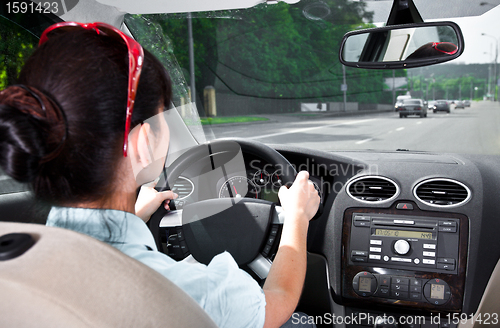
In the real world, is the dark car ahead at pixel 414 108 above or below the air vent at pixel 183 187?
above

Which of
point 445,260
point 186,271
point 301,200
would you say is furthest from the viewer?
point 445,260

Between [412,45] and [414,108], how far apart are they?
90.7 inches

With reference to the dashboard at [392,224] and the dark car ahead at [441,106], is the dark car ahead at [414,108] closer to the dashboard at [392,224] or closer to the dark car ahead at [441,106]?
the dark car ahead at [441,106]

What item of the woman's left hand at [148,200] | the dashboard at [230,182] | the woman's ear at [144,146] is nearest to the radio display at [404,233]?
the dashboard at [230,182]

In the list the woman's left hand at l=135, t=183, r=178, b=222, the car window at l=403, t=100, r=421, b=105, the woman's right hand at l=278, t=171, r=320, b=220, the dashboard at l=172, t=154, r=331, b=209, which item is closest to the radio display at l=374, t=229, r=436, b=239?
the dashboard at l=172, t=154, r=331, b=209

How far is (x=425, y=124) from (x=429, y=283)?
11.7ft

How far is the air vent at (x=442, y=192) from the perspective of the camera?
2.42 m

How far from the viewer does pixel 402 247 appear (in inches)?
96.2

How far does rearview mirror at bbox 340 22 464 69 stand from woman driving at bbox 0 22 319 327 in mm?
1678

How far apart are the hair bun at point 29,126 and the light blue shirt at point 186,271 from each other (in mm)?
194

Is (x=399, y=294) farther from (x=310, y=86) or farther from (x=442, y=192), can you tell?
(x=310, y=86)

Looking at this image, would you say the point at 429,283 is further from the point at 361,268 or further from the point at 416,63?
the point at 416,63

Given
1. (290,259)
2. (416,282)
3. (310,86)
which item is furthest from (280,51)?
(290,259)

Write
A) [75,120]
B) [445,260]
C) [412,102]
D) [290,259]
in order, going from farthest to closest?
1. [412,102]
2. [445,260]
3. [290,259]
4. [75,120]
